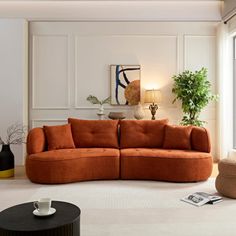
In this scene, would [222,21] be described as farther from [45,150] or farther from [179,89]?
[45,150]

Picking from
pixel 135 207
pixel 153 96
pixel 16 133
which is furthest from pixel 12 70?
pixel 135 207

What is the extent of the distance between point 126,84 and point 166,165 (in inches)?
93.0

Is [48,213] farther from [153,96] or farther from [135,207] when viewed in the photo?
[153,96]

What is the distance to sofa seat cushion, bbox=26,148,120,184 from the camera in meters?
4.26

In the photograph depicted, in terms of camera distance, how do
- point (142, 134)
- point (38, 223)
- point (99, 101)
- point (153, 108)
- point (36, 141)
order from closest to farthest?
point (38, 223), point (36, 141), point (142, 134), point (153, 108), point (99, 101)

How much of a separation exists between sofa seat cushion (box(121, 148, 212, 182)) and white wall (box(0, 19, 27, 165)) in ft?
8.08

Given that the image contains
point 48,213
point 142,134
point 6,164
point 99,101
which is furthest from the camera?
point 99,101

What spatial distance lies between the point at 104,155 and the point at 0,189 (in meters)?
1.50

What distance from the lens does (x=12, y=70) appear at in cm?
581

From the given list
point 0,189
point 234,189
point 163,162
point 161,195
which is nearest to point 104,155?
point 163,162

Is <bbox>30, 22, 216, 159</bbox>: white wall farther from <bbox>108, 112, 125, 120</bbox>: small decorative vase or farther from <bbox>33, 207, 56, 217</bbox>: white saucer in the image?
<bbox>33, 207, 56, 217</bbox>: white saucer

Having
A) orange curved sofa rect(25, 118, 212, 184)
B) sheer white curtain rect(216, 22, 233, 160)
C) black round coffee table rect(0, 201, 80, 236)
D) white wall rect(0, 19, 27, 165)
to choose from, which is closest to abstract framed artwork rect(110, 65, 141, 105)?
orange curved sofa rect(25, 118, 212, 184)

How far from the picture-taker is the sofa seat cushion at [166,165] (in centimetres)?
434

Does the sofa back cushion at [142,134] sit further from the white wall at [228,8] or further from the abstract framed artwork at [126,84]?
the white wall at [228,8]
